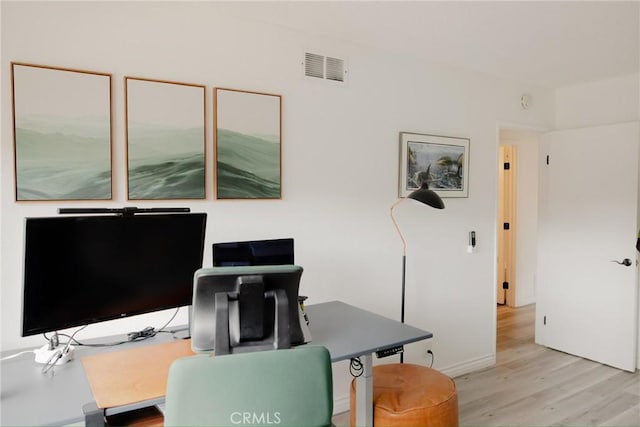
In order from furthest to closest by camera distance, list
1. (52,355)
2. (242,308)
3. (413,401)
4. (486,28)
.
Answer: (486,28), (413,401), (52,355), (242,308)

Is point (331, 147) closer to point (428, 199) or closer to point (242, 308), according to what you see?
point (428, 199)

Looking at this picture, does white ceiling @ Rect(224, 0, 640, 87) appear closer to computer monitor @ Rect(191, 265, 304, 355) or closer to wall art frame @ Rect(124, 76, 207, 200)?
wall art frame @ Rect(124, 76, 207, 200)

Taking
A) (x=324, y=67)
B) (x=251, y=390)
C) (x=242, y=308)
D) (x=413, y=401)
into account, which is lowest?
(x=413, y=401)

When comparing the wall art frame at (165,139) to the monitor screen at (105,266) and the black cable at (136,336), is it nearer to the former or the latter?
the monitor screen at (105,266)

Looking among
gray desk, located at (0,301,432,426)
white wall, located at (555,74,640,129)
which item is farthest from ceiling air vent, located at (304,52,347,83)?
white wall, located at (555,74,640,129)

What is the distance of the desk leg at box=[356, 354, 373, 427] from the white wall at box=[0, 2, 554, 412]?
791mm

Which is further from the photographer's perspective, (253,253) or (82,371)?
(253,253)

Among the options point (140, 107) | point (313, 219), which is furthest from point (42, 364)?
point (313, 219)

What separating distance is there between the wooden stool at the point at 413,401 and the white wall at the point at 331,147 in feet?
2.24

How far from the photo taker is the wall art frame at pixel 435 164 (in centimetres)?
331

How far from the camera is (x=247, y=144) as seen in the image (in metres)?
2.63

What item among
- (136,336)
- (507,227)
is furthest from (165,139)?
(507,227)

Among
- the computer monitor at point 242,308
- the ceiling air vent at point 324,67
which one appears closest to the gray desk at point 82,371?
the computer monitor at point 242,308

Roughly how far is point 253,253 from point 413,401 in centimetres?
111
